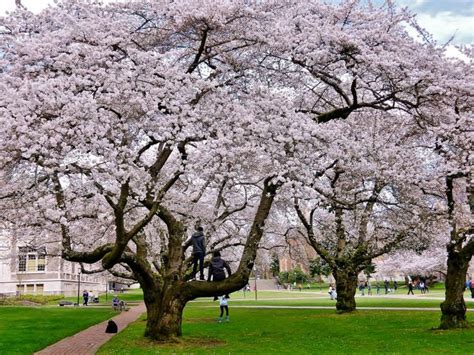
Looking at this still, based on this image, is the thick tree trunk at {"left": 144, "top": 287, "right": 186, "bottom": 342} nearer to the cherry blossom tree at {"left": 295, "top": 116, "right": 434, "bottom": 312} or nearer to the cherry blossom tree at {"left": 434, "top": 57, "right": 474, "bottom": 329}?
the cherry blossom tree at {"left": 295, "top": 116, "right": 434, "bottom": 312}

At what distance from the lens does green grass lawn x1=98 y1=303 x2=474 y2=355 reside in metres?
12.6

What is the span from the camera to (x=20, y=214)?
47.6ft

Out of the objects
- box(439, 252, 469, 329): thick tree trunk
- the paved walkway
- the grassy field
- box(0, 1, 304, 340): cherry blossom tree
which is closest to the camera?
box(0, 1, 304, 340): cherry blossom tree

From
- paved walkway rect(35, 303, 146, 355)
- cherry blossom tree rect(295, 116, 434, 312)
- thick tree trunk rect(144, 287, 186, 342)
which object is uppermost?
cherry blossom tree rect(295, 116, 434, 312)

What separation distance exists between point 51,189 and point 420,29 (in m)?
10.1

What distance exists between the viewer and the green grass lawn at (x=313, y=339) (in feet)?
41.3

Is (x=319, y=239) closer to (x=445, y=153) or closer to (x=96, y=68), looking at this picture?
(x=445, y=153)

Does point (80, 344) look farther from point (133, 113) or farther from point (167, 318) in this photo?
point (133, 113)

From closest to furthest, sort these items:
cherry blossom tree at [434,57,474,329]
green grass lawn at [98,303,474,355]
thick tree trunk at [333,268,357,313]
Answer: green grass lawn at [98,303,474,355], cherry blossom tree at [434,57,474,329], thick tree trunk at [333,268,357,313]

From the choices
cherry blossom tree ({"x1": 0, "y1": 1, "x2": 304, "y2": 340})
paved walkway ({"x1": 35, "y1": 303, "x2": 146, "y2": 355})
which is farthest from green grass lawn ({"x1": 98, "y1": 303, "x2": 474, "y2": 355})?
cherry blossom tree ({"x1": 0, "y1": 1, "x2": 304, "y2": 340})

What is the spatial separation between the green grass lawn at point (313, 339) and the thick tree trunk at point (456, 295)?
58 cm

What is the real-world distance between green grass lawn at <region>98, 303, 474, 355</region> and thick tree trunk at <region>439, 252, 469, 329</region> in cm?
58

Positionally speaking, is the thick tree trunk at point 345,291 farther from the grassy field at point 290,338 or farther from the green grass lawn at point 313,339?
the green grass lawn at point 313,339

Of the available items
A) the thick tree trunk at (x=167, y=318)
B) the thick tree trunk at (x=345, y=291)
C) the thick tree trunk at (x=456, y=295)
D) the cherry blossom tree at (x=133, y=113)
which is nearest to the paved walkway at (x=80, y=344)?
the thick tree trunk at (x=167, y=318)
